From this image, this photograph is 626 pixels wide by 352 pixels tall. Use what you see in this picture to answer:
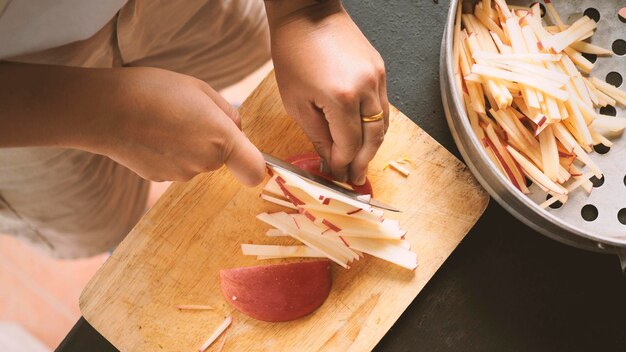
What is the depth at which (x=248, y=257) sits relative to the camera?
1.30 meters

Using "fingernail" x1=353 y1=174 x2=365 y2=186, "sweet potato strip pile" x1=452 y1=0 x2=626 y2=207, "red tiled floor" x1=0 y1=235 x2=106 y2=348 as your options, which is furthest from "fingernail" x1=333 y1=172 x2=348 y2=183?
"red tiled floor" x1=0 y1=235 x2=106 y2=348

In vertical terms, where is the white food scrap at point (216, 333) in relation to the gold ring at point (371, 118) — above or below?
below

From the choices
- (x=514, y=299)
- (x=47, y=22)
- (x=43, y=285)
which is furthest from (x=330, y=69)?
(x=43, y=285)

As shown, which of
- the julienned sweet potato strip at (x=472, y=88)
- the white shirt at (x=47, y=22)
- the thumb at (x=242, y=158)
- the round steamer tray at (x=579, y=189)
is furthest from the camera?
the julienned sweet potato strip at (x=472, y=88)

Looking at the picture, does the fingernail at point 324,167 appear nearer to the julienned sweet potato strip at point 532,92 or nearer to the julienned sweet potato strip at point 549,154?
the julienned sweet potato strip at point 532,92

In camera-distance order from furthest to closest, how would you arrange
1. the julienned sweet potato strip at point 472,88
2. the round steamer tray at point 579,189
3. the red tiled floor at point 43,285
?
1. the red tiled floor at point 43,285
2. the julienned sweet potato strip at point 472,88
3. the round steamer tray at point 579,189

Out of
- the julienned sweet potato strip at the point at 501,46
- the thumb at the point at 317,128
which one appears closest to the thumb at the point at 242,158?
the thumb at the point at 317,128

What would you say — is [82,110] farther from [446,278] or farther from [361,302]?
[446,278]

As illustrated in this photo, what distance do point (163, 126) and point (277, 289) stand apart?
497mm

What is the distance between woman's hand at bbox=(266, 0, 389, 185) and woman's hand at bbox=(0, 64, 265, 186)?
15 cm

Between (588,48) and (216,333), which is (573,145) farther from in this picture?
(216,333)

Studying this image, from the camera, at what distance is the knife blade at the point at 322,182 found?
1164mm

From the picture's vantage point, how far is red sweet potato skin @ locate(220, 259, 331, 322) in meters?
1.26

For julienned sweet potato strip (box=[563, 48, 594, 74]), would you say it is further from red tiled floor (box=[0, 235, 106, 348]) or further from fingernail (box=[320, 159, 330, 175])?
red tiled floor (box=[0, 235, 106, 348])
